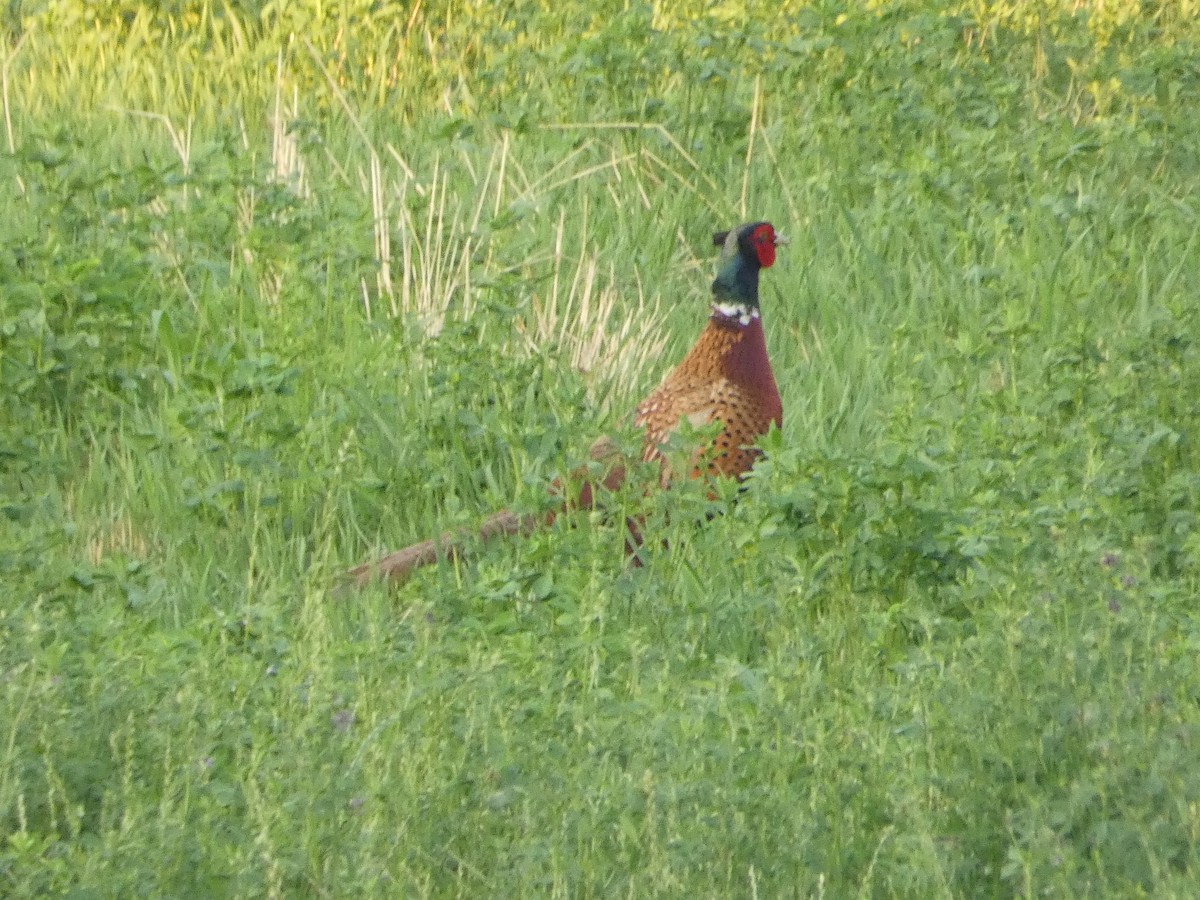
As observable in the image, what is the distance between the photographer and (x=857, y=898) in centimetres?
274

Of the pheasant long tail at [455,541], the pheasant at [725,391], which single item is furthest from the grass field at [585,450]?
the pheasant at [725,391]

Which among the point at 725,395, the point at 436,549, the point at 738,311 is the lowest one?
the point at 436,549

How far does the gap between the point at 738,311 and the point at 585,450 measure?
890mm

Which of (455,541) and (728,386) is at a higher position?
(728,386)

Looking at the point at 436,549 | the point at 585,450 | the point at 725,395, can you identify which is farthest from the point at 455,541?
the point at 725,395

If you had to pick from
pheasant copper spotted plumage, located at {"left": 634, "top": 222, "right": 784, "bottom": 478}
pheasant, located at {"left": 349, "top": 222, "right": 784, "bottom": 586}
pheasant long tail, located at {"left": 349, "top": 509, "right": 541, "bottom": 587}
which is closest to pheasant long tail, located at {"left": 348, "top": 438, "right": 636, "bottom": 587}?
pheasant long tail, located at {"left": 349, "top": 509, "right": 541, "bottom": 587}

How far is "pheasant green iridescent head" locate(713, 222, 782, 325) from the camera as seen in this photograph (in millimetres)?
5418

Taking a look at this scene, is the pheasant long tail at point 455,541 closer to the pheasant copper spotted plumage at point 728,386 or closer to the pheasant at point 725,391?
the pheasant at point 725,391

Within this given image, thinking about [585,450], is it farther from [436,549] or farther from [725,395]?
[725,395]

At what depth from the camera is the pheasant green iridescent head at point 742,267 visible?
5418mm

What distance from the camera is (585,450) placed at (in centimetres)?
469

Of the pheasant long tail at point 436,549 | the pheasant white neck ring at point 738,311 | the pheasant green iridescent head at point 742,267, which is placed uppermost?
the pheasant green iridescent head at point 742,267

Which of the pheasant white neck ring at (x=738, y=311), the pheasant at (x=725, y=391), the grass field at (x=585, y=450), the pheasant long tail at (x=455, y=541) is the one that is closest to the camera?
the grass field at (x=585, y=450)

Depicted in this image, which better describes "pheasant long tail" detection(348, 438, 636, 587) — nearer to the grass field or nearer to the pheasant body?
the grass field
